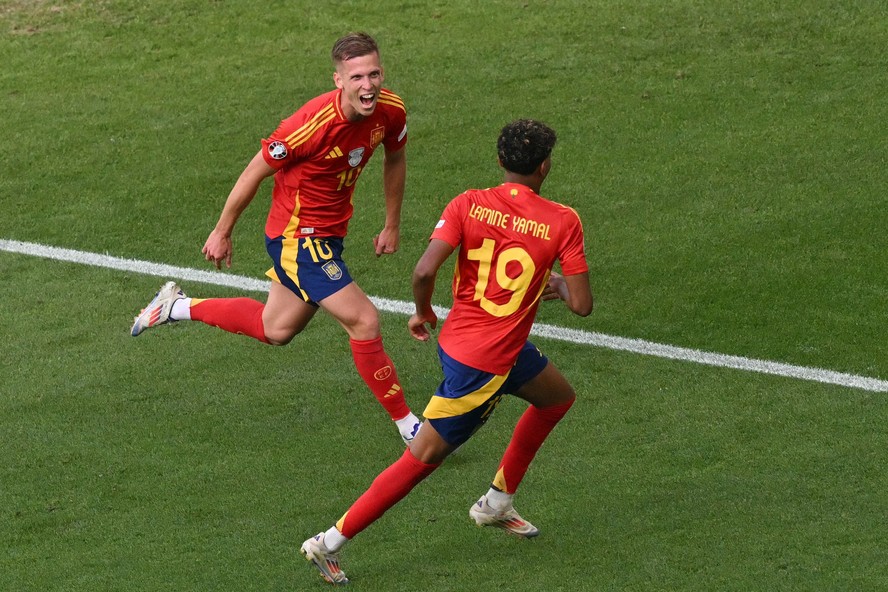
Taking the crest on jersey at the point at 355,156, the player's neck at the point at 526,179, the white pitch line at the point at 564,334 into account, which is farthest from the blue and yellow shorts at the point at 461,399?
the white pitch line at the point at 564,334

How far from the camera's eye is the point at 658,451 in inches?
253

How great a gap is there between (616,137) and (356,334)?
4275mm

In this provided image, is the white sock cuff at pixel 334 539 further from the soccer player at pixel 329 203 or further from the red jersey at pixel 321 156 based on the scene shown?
the red jersey at pixel 321 156

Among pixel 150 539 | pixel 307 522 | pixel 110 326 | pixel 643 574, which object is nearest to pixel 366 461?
pixel 307 522

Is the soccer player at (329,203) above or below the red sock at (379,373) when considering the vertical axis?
above

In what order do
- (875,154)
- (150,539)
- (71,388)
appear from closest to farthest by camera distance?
(150,539)
(71,388)
(875,154)

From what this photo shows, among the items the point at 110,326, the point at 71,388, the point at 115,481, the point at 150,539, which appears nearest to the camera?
the point at 150,539

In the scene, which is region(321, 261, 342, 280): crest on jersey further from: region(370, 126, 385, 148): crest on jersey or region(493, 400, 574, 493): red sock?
region(493, 400, 574, 493): red sock

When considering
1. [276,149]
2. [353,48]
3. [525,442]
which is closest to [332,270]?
[276,149]

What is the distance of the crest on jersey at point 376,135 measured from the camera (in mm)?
6449

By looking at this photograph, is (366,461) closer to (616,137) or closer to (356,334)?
(356,334)

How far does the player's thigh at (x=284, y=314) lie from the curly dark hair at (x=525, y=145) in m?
1.84

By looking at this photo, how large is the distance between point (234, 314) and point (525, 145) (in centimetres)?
242

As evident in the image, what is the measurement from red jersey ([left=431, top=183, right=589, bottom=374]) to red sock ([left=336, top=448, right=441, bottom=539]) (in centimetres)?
49
